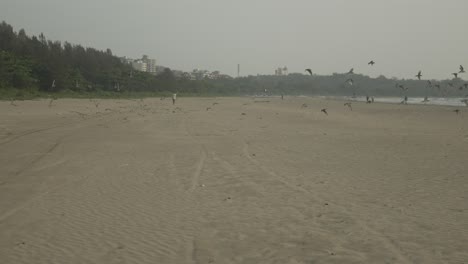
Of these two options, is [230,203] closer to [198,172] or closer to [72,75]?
[198,172]

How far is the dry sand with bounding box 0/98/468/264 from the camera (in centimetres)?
540

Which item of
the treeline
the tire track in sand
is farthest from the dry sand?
the treeline

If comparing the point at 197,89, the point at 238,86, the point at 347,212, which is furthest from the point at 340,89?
the point at 347,212

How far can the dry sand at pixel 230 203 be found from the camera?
540cm

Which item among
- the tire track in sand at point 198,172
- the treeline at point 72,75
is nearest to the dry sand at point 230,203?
the tire track in sand at point 198,172

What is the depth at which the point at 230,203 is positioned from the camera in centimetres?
766

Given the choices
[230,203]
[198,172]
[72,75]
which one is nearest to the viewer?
[230,203]

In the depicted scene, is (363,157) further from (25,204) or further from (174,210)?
(25,204)

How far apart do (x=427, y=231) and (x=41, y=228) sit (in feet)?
19.8

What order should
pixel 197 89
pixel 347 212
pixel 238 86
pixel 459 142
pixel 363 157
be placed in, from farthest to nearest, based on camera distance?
pixel 238 86
pixel 197 89
pixel 459 142
pixel 363 157
pixel 347 212

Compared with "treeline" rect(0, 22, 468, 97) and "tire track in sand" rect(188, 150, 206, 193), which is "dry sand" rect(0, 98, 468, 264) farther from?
"treeline" rect(0, 22, 468, 97)

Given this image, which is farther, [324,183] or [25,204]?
[324,183]

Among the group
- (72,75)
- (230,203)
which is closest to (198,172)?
(230,203)

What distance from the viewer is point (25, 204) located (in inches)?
292
